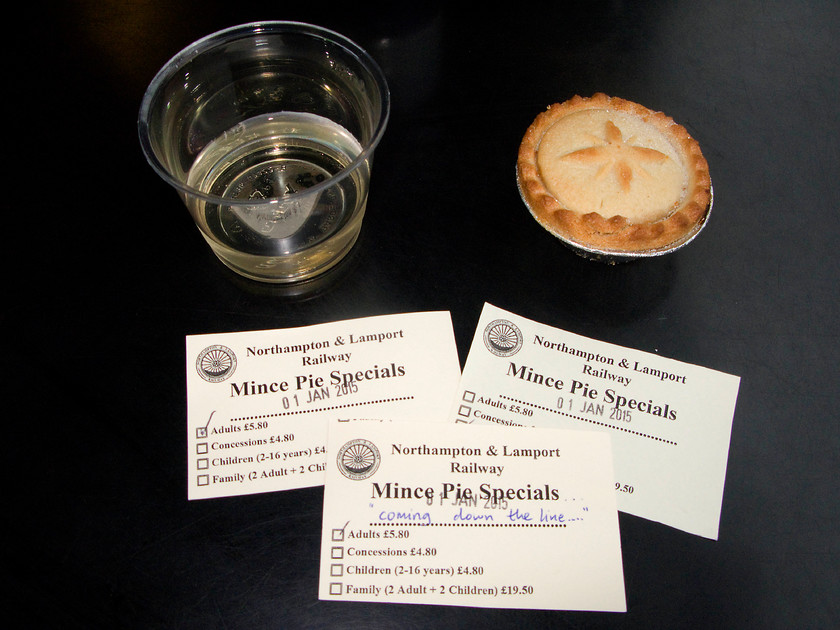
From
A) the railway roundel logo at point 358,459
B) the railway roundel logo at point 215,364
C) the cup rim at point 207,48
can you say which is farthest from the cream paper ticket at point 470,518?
the cup rim at point 207,48

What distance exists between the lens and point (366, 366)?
71cm

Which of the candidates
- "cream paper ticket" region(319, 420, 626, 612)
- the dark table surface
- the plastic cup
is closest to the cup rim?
the plastic cup

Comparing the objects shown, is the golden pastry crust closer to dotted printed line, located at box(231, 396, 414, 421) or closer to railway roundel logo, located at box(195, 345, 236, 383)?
dotted printed line, located at box(231, 396, 414, 421)

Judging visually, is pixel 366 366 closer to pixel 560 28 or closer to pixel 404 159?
pixel 404 159

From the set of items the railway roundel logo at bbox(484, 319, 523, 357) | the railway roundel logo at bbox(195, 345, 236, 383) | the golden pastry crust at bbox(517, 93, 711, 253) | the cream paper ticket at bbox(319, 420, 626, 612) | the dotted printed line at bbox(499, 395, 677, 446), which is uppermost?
the golden pastry crust at bbox(517, 93, 711, 253)

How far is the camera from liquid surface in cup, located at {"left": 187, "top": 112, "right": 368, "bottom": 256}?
2.42 feet

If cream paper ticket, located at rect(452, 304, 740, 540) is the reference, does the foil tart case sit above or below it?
above

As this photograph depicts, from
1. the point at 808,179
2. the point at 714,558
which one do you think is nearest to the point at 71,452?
the point at 714,558

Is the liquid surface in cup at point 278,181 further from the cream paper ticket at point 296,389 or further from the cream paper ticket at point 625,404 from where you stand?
the cream paper ticket at point 625,404

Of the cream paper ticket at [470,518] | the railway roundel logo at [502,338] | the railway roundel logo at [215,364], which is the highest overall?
the railway roundel logo at [502,338]

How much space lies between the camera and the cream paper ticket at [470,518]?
24.0 inches

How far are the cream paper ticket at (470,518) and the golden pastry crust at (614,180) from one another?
0.23 meters

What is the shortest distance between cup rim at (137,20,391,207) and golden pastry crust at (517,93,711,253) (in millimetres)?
199

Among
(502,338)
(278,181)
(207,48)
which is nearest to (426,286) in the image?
(502,338)
